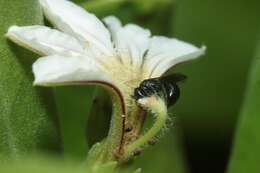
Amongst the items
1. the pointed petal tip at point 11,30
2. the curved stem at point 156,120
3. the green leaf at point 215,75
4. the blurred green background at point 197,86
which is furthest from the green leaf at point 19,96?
the green leaf at point 215,75

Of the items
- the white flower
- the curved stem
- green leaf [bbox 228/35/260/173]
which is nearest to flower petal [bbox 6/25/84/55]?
the white flower

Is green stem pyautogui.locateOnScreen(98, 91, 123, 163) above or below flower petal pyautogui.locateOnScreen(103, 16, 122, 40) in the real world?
below

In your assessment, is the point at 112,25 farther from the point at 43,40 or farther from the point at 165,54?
the point at 43,40

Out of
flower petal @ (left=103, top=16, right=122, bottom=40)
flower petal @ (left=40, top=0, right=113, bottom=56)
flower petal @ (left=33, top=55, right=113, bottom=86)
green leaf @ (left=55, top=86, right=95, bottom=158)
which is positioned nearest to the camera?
flower petal @ (left=33, top=55, right=113, bottom=86)

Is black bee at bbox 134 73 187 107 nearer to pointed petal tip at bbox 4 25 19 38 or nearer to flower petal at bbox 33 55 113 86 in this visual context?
flower petal at bbox 33 55 113 86

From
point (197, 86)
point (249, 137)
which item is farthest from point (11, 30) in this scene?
point (197, 86)

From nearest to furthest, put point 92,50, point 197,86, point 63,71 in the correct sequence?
point 63,71 < point 92,50 < point 197,86

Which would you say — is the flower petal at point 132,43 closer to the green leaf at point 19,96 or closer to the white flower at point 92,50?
the white flower at point 92,50
